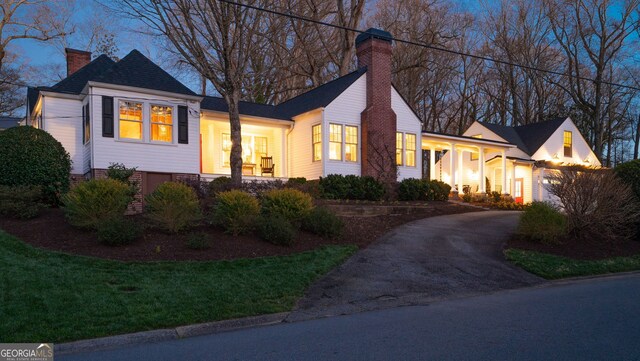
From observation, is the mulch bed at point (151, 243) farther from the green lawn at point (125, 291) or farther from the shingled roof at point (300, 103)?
the shingled roof at point (300, 103)

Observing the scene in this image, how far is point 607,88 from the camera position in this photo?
42094 mm

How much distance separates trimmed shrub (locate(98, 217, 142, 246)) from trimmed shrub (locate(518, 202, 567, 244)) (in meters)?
11.2

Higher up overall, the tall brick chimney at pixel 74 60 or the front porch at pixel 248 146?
the tall brick chimney at pixel 74 60

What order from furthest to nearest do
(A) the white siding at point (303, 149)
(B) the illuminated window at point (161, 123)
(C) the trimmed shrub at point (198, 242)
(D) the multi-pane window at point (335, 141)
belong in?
(A) the white siding at point (303, 149) → (D) the multi-pane window at point (335, 141) → (B) the illuminated window at point (161, 123) → (C) the trimmed shrub at point (198, 242)

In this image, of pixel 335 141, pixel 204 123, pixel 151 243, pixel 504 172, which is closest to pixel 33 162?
pixel 151 243

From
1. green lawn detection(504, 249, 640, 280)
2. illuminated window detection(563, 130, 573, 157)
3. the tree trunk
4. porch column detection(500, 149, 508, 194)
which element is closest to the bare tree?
the tree trunk

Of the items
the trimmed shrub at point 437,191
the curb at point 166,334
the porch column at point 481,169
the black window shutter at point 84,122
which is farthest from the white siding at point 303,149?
the curb at point 166,334

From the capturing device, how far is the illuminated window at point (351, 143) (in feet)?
77.7

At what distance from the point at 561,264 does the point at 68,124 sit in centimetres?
1743

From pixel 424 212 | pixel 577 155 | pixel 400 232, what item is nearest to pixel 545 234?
pixel 400 232

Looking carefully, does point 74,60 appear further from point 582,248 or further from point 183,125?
point 582,248

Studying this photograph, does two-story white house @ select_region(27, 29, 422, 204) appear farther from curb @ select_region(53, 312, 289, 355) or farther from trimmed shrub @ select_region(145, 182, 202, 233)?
curb @ select_region(53, 312, 289, 355)

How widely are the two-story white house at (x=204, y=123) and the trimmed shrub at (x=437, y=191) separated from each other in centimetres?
134
